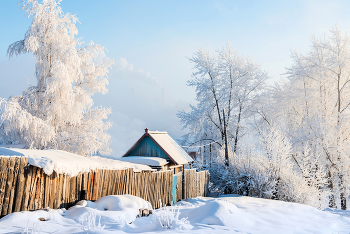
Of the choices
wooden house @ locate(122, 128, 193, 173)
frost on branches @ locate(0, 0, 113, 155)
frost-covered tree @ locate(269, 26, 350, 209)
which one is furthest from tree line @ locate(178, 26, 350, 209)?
frost on branches @ locate(0, 0, 113, 155)

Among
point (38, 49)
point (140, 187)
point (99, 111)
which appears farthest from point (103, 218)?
point (38, 49)

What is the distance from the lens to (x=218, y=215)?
19.7ft

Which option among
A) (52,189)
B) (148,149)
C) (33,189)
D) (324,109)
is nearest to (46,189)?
(52,189)

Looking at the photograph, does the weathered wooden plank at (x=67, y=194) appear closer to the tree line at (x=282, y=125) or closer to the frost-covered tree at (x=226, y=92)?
the tree line at (x=282, y=125)

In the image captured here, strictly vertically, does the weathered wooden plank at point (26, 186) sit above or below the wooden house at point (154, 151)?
below

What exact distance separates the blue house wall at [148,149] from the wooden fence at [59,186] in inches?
254

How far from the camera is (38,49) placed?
11422 millimetres

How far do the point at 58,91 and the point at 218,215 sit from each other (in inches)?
353

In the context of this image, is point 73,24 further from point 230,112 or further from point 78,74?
point 230,112

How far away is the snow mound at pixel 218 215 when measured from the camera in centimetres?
582

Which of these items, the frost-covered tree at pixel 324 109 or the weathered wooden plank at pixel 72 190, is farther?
the frost-covered tree at pixel 324 109

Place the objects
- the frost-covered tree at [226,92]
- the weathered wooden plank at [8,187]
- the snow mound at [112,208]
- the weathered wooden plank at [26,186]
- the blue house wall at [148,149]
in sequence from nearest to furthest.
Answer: the weathered wooden plank at [8,187] → the weathered wooden plank at [26,186] → the snow mound at [112,208] → the blue house wall at [148,149] → the frost-covered tree at [226,92]

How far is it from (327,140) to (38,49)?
1820 cm

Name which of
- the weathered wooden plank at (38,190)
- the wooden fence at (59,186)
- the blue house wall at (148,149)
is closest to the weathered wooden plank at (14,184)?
the wooden fence at (59,186)
